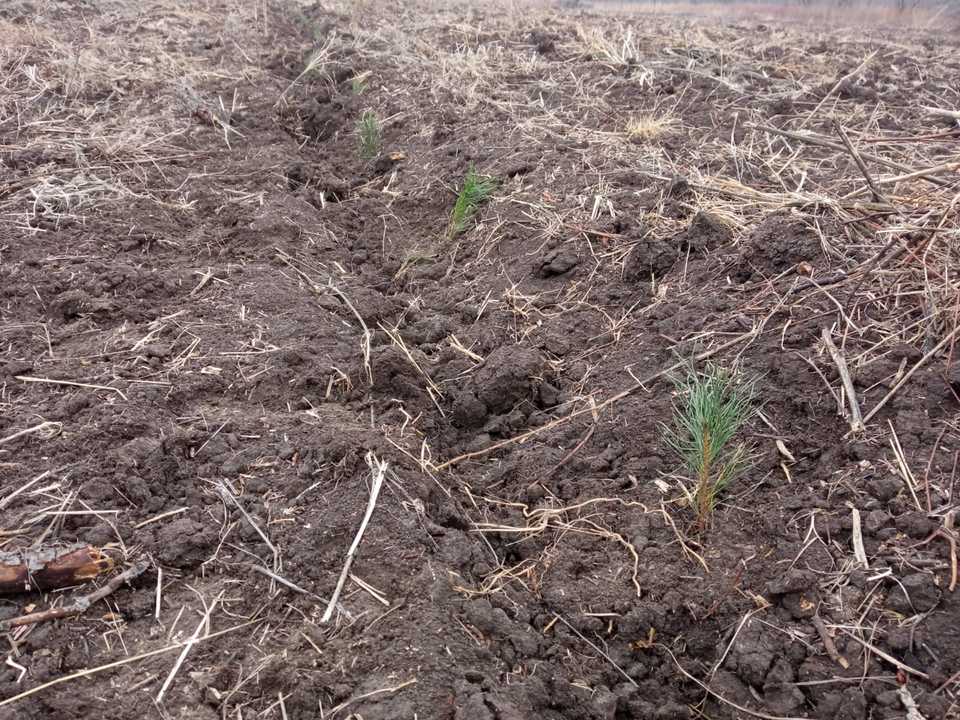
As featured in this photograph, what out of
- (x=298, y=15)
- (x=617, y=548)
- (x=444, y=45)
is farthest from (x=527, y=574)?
(x=298, y=15)

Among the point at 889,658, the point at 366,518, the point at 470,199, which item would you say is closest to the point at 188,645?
the point at 366,518

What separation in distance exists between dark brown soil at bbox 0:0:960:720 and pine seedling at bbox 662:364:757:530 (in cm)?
5

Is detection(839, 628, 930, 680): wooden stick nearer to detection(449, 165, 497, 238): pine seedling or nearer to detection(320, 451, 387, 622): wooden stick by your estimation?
detection(320, 451, 387, 622): wooden stick

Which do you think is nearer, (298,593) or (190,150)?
(298,593)

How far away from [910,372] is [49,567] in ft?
7.37

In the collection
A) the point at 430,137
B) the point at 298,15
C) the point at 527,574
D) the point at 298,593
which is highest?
the point at 298,15

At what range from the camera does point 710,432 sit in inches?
74.2

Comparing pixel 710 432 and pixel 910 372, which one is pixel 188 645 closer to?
pixel 710 432

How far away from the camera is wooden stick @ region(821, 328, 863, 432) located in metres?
2.00

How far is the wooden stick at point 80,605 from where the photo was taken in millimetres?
1636

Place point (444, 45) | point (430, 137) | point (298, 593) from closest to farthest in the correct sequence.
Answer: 1. point (298, 593)
2. point (430, 137)
3. point (444, 45)

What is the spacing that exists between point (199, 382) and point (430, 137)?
2233mm

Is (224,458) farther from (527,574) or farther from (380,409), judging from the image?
(527,574)

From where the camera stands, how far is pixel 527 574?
1.98 m
